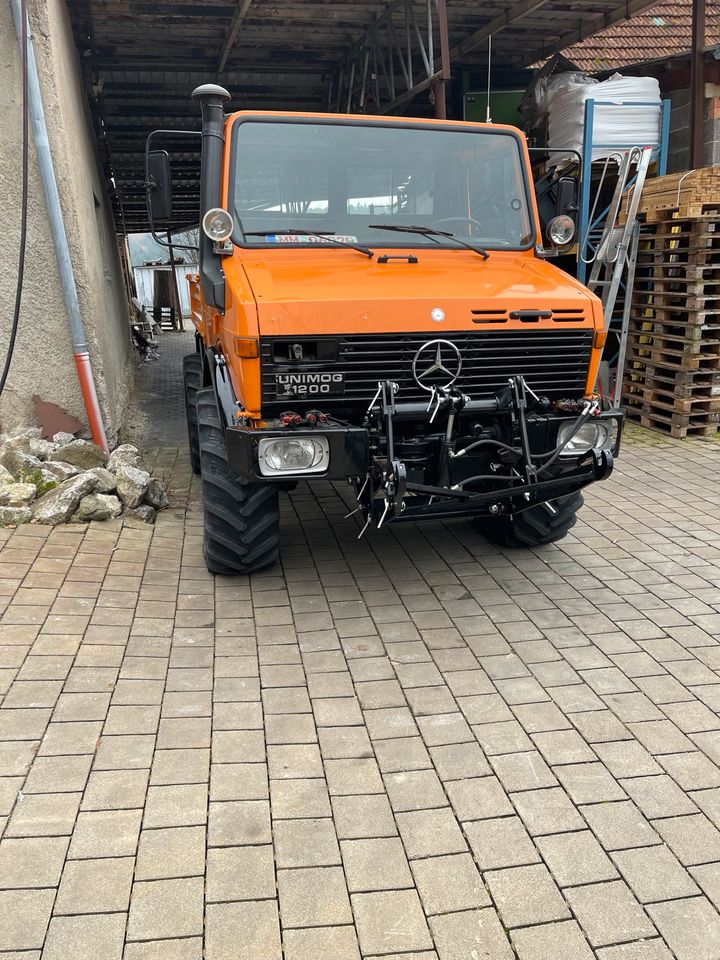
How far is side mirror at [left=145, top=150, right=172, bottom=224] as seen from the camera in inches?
170

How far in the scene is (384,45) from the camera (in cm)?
918

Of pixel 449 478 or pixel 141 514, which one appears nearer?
pixel 449 478

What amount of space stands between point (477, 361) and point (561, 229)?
4.65 feet

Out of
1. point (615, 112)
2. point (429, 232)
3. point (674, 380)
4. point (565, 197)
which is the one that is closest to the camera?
point (429, 232)

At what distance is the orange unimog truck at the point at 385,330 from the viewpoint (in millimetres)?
3619

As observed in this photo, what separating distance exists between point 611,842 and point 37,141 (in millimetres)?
5585

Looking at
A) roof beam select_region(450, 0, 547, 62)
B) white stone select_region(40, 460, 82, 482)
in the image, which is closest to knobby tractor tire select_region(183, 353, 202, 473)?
white stone select_region(40, 460, 82, 482)

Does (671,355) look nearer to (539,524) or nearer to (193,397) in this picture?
(539,524)

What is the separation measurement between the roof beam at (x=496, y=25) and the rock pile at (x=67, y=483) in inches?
247

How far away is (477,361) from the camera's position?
12.6ft

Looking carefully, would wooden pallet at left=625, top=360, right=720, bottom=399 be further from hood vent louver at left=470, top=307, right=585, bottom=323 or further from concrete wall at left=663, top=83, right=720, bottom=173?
hood vent louver at left=470, top=307, right=585, bottom=323

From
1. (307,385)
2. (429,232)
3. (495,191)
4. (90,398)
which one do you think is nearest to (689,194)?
(495,191)

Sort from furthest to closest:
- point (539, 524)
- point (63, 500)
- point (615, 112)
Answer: point (615, 112), point (63, 500), point (539, 524)

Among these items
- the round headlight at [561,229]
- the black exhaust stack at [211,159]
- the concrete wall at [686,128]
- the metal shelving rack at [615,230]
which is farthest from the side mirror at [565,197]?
the concrete wall at [686,128]
